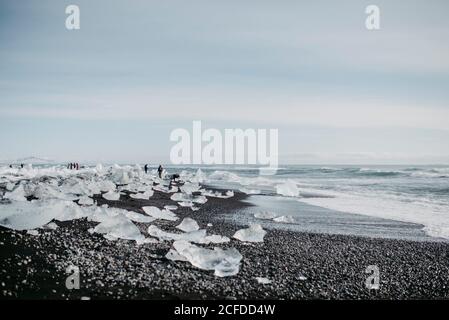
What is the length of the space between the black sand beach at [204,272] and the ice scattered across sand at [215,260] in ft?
0.48

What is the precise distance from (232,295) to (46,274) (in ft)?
10.9

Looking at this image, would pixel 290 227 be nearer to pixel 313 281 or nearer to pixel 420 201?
pixel 313 281

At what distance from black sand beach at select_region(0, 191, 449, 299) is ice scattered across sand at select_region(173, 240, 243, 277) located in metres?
0.15

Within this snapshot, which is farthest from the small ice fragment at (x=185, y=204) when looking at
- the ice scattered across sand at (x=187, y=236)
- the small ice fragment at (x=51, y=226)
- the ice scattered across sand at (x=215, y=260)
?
the ice scattered across sand at (x=215, y=260)

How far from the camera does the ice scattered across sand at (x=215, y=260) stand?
23.2 feet

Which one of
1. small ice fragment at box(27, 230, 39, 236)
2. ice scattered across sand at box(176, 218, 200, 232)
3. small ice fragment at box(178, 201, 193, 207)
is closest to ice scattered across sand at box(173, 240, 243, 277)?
ice scattered across sand at box(176, 218, 200, 232)

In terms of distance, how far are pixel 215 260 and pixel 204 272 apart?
40 cm

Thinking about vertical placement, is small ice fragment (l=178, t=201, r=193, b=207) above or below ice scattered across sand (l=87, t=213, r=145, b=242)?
below

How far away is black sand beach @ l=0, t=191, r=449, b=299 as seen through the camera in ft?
19.9

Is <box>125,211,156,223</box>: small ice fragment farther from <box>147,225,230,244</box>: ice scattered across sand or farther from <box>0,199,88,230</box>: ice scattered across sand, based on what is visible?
<box>0,199,88,230</box>: ice scattered across sand

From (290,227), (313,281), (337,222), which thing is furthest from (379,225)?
(313,281)

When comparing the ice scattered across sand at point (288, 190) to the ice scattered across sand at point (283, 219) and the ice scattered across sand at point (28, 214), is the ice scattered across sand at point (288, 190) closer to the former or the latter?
the ice scattered across sand at point (283, 219)

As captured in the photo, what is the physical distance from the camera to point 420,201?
73.2 feet

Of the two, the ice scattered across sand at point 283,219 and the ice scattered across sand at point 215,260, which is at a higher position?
the ice scattered across sand at point 215,260
